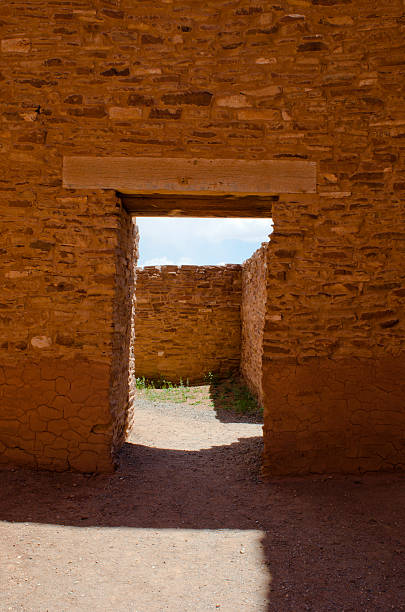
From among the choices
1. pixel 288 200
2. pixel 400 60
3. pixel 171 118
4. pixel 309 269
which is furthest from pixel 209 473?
pixel 400 60

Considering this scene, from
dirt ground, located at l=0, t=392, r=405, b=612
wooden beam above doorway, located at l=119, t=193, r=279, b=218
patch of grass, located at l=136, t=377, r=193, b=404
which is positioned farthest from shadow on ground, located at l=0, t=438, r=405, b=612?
patch of grass, located at l=136, t=377, r=193, b=404

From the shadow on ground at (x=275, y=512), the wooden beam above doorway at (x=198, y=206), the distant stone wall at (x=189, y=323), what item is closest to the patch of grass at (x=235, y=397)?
the distant stone wall at (x=189, y=323)

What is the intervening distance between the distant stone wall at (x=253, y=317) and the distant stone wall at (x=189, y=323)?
0.45 meters

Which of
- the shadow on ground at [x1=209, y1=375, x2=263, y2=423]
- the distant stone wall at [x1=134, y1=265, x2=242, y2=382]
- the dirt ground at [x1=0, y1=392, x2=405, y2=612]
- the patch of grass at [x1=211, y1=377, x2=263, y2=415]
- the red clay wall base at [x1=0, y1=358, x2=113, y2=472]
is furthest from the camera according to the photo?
the distant stone wall at [x1=134, y1=265, x2=242, y2=382]

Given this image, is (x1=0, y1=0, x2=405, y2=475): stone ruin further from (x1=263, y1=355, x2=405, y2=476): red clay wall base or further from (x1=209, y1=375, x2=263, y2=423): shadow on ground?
(x1=209, y1=375, x2=263, y2=423): shadow on ground

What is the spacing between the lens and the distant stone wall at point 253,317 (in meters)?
7.69

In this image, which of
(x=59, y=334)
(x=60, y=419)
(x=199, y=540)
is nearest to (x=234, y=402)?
(x=60, y=419)

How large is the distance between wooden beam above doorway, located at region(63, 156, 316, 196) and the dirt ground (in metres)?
2.73

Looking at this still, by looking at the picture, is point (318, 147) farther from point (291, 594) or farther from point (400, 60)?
point (291, 594)

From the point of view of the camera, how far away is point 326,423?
3.91 m

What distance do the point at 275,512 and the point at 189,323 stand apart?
24.0 feet

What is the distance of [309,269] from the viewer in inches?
156

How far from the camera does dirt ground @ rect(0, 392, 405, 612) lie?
7.52 feet

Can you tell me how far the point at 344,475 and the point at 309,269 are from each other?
1.96 m
